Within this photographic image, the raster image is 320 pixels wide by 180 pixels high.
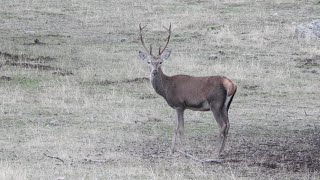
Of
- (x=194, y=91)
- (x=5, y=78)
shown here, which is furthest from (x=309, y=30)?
(x=194, y=91)

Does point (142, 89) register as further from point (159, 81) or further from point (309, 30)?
point (309, 30)

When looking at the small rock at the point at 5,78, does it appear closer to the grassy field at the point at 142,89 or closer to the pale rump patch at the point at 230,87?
the grassy field at the point at 142,89

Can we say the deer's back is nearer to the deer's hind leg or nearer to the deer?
the deer

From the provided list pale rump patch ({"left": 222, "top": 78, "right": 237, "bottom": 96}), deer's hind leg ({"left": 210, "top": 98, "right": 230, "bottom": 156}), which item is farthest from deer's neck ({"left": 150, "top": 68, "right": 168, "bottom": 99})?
pale rump patch ({"left": 222, "top": 78, "right": 237, "bottom": 96})

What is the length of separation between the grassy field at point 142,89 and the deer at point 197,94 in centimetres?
45

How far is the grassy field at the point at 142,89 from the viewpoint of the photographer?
12.1 m

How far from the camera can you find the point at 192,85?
504 inches

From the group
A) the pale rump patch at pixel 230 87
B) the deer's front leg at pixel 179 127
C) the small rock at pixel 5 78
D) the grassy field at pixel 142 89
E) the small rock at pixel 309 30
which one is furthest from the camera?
the small rock at pixel 309 30

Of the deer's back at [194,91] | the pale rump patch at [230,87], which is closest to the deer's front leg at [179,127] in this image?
Answer: the deer's back at [194,91]

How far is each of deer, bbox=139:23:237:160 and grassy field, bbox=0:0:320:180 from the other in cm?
45

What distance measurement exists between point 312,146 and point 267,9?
18.5m

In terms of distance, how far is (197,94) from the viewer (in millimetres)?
12656

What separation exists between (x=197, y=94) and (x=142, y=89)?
19.6ft

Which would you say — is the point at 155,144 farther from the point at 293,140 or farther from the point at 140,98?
the point at 140,98
